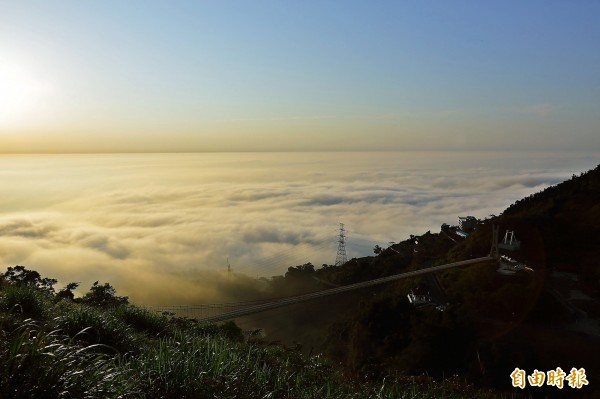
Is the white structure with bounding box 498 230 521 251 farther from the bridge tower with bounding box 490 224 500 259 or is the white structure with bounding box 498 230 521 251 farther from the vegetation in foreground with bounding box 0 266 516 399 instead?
the vegetation in foreground with bounding box 0 266 516 399

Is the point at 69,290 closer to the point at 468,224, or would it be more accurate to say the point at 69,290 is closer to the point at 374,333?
the point at 374,333

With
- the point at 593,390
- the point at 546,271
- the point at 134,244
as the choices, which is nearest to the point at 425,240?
the point at 546,271

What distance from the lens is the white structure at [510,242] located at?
133ft

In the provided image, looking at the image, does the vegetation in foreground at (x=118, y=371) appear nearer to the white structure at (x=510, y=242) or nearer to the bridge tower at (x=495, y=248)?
the bridge tower at (x=495, y=248)

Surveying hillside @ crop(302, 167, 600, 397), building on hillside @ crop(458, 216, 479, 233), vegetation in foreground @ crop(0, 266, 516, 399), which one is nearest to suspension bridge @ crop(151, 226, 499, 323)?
hillside @ crop(302, 167, 600, 397)

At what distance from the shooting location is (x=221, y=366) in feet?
17.5

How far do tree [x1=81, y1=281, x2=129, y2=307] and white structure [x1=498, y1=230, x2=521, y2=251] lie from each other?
3423cm

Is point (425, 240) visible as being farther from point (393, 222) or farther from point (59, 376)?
point (393, 222)

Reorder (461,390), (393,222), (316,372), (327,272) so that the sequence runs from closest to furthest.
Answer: (316,372) < (461,390) < (327,272) < (393,222)

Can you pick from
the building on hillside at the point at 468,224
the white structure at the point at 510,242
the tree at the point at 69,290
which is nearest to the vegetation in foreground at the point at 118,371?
the tree at the point at 69,290

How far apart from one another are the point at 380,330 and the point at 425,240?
3516 centimetres

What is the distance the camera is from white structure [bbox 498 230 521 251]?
40.5 meters

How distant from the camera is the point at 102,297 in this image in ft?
62.1

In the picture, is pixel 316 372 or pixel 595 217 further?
pixel 595 217
